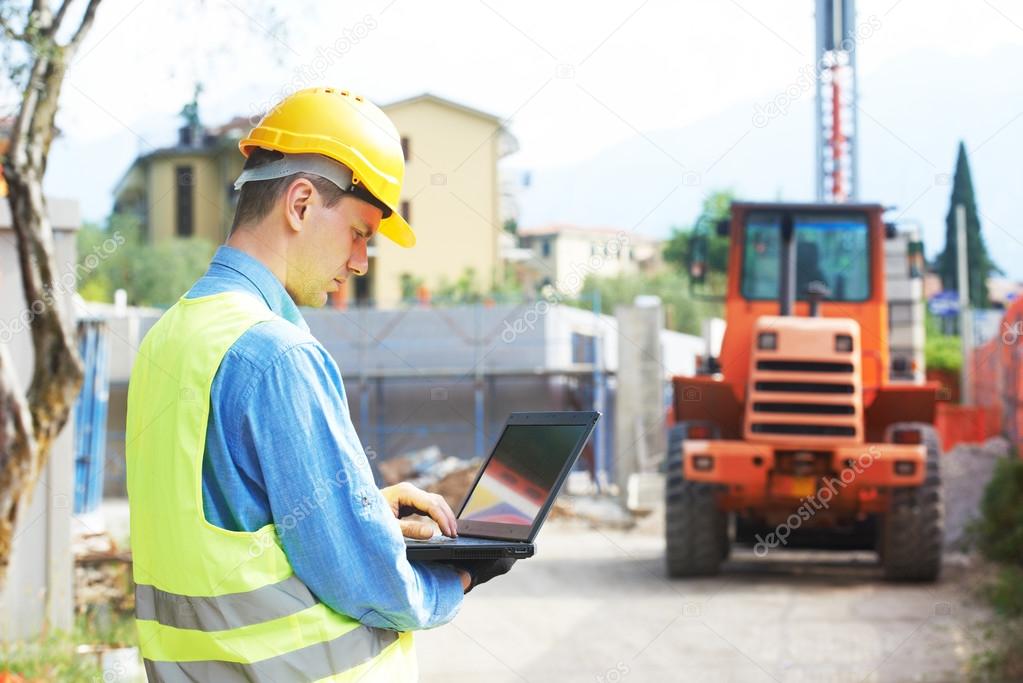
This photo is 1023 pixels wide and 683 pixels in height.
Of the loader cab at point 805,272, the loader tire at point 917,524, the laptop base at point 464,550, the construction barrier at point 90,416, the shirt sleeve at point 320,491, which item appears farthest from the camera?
the construction barrier at point 90,416

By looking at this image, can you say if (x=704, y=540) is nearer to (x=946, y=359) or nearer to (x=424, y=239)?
(x=946, y=359)

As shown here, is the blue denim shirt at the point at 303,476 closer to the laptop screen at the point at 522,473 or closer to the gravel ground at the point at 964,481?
the laptop screen at the point at 522,473

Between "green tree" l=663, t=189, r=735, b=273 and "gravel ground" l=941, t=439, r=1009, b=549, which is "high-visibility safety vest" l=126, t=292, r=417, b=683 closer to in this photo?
"green tree" l=663, t=189, r=735, b=273

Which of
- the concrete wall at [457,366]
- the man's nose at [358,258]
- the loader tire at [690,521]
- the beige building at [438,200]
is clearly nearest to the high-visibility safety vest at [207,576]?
the man's nose at [358,258]

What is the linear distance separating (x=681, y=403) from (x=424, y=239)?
30.0m

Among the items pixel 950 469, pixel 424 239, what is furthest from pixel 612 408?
pixel 424 239

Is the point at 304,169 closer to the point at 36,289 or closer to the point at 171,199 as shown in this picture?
the point at 36,289

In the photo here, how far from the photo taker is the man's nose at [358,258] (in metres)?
2.16

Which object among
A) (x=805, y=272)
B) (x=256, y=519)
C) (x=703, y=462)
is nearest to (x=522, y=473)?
(x=256, y=519)

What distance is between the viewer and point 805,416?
1041cm

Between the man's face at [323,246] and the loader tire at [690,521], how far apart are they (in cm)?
867

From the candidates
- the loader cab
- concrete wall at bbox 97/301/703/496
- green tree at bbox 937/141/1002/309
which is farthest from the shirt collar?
concrete wall at bbox 97/301/703/496

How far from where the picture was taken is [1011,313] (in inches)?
514

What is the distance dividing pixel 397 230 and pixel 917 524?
28.8 ft
